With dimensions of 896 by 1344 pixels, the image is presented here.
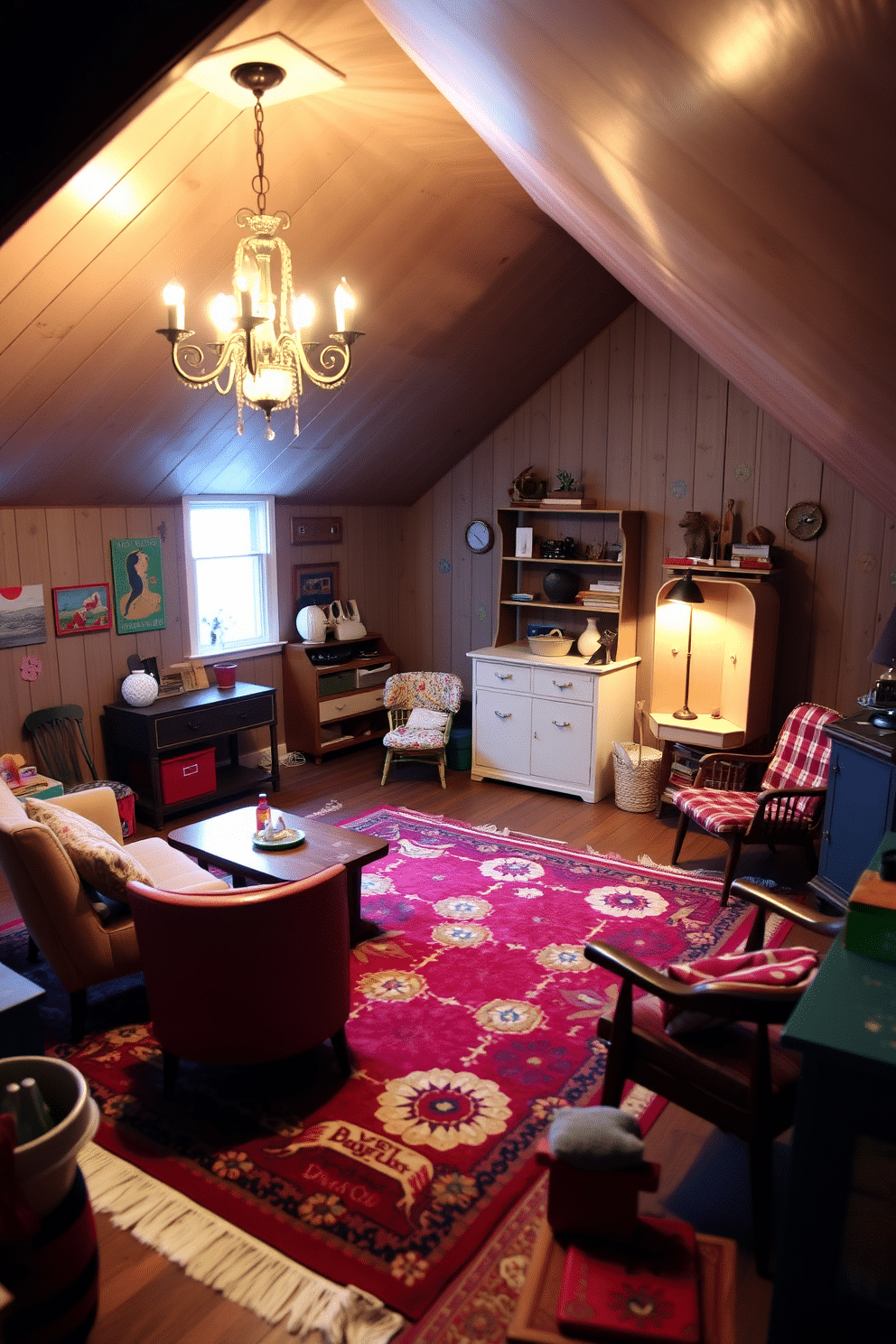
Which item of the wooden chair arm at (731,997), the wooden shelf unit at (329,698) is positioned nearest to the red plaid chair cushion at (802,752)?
the wooden chair arm at (731,997)

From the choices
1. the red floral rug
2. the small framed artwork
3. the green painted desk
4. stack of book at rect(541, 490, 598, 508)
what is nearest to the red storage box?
the small framed artwork

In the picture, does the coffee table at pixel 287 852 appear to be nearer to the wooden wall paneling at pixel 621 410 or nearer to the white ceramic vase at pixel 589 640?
the white ceramic vase at pixel 589 640

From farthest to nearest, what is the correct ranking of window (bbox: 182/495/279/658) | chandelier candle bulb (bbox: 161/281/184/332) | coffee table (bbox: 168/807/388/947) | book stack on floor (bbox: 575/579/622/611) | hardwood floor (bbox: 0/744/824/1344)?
book stack on floor (bbox: 575/579/622/611) → window (bbox: 182/495/279/658) → coffee table (bbox: 168/807/388/947) → chandelier candle bulb (bbox: 161/281/184/332) → hardwood floor (bbox: 0/744/824/1344)

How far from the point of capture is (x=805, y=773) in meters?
4.66

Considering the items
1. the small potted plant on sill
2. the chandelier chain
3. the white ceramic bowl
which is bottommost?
the white ceramic bowl

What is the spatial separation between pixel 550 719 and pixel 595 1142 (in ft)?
13.2

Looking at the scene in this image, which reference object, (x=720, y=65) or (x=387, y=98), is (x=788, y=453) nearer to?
(x=387, y=98)

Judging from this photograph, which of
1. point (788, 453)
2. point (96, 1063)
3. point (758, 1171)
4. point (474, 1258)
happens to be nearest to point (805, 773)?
point (788, 453)

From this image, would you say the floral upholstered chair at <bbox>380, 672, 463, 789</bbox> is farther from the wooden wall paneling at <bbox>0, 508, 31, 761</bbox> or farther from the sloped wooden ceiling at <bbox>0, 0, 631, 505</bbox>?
the wooden wall paneling at <bbox>0, 508, 31, 761</bbox>

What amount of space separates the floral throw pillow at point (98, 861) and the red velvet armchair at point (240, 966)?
0.91 feet

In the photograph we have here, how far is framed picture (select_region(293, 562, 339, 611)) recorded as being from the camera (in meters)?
6.75

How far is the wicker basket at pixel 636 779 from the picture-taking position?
5.58 m

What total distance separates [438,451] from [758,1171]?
535 centimetres

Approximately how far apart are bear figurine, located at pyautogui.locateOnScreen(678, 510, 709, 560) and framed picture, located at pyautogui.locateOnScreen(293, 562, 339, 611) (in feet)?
8.64
